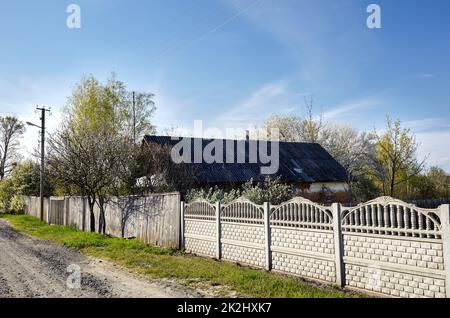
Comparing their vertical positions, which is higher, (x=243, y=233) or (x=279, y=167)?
(x=279, y=167)

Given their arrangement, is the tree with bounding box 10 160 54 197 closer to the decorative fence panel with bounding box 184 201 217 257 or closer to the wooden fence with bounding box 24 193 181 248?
the wooden fence with bounding box 24 193 181 248

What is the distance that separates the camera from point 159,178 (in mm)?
16078

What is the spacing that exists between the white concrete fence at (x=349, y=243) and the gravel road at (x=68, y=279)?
233 centimetres

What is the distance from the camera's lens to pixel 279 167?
81.0 ft

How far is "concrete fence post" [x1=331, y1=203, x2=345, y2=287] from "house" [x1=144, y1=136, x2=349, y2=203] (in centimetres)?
1180

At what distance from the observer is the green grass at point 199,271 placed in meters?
6.44

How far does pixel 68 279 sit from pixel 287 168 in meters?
18.8

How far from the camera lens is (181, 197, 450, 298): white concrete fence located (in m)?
5.44

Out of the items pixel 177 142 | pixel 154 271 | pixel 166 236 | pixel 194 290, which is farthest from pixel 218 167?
pixel 194 290

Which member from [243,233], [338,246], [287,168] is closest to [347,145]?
[287,168]

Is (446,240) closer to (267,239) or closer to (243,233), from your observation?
(267,239)

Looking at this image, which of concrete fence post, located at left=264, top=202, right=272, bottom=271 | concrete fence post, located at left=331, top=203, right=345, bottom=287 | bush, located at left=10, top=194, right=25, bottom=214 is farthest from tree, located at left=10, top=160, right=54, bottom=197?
concrete fence post, located at left=331, top=203, right=345, bottom=287
